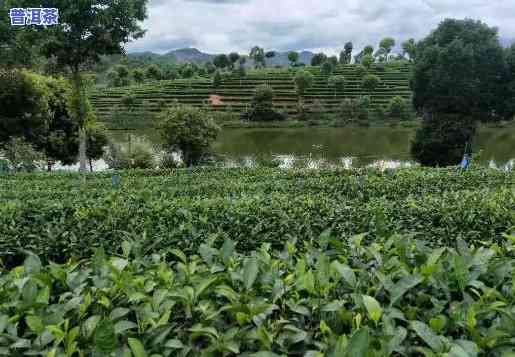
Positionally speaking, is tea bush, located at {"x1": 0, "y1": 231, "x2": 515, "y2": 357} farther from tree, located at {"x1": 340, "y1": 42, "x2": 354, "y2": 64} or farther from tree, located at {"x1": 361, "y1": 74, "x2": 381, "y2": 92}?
tree, located at {"x1": 340, "y1": 42, "x2": 354, "y2": 64}

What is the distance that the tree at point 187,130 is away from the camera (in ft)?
86.3

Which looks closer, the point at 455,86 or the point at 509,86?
the point at 455,86

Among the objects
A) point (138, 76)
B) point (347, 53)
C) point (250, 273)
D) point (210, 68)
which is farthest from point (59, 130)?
point (347, 53)

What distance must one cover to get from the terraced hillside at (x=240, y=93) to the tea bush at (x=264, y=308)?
51.7 m

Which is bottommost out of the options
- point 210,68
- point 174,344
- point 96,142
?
point 96,142

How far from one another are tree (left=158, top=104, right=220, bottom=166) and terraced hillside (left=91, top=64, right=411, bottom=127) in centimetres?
2644

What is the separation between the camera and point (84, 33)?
14.5 m

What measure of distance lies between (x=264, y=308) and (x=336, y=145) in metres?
36.7

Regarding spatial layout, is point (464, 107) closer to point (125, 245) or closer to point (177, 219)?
point (177, 219)

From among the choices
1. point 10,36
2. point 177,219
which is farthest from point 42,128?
point 177,219

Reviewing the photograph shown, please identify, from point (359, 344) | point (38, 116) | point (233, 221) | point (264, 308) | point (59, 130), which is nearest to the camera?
point (359, 344)

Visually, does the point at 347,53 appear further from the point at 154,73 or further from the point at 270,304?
the point at 270,304

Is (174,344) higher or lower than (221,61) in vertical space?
lower

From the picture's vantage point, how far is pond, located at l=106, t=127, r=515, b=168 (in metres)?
30.0
